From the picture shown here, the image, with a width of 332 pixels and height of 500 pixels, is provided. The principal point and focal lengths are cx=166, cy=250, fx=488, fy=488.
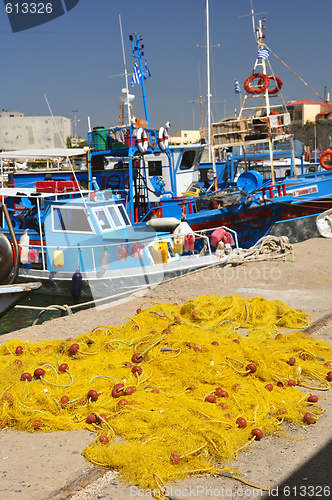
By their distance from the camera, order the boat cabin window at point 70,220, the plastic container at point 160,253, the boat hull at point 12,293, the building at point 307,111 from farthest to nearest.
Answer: the building at point 307,111
the boat cabin window at point 70,220
the plastic container at point 160,253
the boat hull at point 12,293

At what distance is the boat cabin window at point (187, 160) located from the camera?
1464 centimetres

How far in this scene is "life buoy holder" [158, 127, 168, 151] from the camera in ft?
40.9

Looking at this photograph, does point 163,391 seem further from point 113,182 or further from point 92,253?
point 113,182

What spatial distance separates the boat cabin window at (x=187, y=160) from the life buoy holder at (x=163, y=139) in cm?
177

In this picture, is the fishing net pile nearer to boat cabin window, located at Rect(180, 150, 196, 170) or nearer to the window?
the window

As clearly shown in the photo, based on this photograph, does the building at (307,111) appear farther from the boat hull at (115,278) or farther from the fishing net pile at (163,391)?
the fishing net pile at (163,391)

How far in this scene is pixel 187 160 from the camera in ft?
48.5

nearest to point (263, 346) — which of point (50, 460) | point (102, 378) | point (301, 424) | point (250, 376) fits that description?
point (250, 376)

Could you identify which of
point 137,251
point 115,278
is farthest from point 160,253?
point 115,278

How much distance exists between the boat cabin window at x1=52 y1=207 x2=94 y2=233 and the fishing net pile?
4599 millimetres

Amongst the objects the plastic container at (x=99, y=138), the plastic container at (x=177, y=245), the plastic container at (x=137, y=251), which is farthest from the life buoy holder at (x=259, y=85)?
the plastic container at (x=137, y=251)

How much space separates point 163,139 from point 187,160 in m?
2.15

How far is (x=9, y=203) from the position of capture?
12.3 meters

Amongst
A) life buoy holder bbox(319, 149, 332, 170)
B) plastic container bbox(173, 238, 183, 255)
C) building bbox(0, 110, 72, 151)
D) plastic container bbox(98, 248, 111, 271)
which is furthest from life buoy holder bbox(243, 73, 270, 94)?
building bbox(0, 110, 72, 151)
